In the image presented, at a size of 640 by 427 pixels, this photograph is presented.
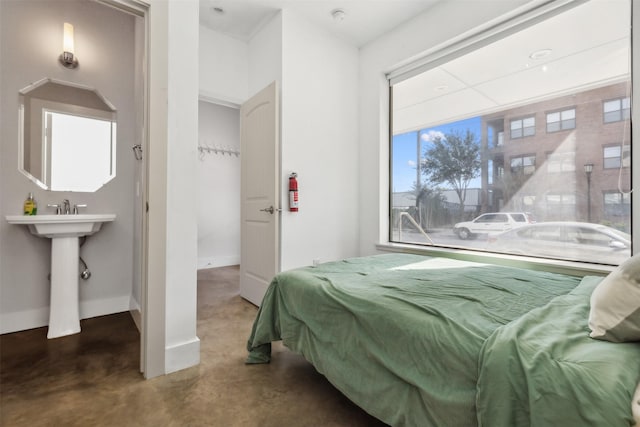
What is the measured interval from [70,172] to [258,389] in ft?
8.24

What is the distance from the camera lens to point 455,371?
970 mm

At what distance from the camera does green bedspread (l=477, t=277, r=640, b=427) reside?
0.72 metres

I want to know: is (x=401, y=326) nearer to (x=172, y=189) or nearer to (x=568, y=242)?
(x=172, y=189)

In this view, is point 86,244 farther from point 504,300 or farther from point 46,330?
point 504,300

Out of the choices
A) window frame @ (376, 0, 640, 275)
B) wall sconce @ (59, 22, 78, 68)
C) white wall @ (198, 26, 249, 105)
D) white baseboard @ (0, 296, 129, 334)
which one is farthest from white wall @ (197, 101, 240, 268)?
window frame @ (376, 0, 640, 275)

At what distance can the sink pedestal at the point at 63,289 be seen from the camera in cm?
232

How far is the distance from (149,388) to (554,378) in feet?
5.93

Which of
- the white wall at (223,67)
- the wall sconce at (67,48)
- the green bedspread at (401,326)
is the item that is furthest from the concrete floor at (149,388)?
the white wall at (223,67)

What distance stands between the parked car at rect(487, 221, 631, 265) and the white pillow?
1.57 meters

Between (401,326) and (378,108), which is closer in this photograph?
(401,326)

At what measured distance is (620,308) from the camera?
868 millimetres

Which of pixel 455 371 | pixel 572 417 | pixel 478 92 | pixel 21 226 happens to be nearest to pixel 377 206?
pixel 478 92

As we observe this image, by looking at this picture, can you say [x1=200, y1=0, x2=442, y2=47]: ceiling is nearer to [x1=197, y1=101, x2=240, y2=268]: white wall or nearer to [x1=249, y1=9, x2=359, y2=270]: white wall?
[x1=249, y1=9, x2=359, y2=270]: white wall

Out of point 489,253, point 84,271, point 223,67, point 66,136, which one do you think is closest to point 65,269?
point 84,271
